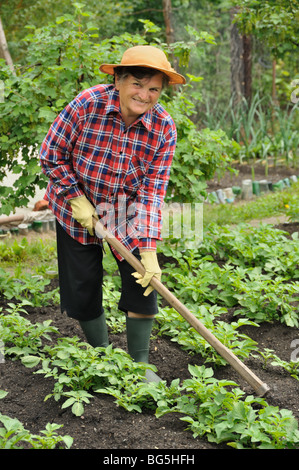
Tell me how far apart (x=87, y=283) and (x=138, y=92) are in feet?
3.07

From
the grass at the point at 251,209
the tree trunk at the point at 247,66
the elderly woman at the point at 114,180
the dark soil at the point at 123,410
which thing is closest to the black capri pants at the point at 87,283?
the elderly woman at the point at 114,180

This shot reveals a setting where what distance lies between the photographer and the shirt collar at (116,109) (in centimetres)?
287

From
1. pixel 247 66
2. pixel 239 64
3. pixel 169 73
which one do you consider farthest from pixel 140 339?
pixel 247 66

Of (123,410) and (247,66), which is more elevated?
(247,66)

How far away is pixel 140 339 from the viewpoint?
310 cm

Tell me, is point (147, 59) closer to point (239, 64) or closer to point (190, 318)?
point (190, 318)

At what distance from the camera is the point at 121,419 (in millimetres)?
2707

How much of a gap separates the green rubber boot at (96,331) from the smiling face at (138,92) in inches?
41.1

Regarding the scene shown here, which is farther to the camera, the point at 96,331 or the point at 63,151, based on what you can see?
the point at 96,331

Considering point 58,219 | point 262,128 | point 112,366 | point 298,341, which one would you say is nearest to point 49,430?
point 112,366

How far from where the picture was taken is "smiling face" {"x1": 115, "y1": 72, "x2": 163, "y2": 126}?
2.78 meters

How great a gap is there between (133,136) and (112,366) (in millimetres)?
1020

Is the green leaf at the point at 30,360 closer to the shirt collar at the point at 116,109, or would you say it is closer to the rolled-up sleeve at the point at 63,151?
the rolled-up sleeve at the point at 63,151
